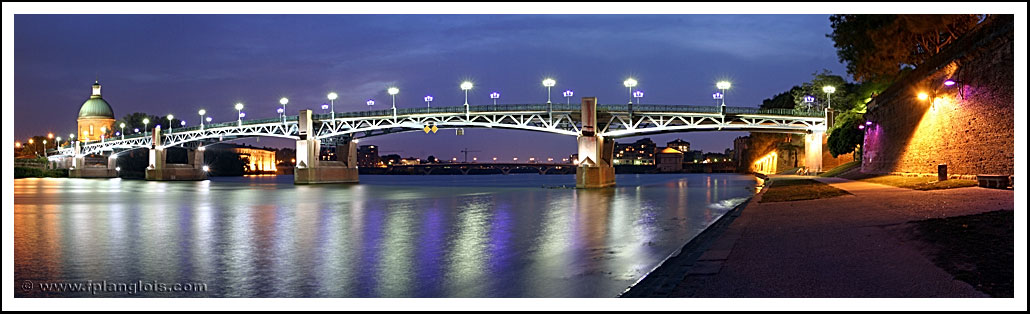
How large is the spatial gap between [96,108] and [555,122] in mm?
160902

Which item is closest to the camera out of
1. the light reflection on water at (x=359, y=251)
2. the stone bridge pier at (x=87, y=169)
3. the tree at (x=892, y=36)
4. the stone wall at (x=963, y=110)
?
the light reflection on water at (x=359, y=251)

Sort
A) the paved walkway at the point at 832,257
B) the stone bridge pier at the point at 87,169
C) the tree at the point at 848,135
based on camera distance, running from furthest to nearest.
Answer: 1. the stone bridge pier at the point at 87,169
2. the tree at the point at 848,135
3. the paved walkway at the point at 832,257

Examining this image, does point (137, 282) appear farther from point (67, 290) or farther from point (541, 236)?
point (541, 236)

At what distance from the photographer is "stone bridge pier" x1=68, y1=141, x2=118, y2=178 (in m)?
154

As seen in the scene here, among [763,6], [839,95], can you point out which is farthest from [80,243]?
[839,95]

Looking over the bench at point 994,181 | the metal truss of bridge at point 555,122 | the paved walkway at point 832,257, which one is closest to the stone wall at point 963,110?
the bench at point 994,181

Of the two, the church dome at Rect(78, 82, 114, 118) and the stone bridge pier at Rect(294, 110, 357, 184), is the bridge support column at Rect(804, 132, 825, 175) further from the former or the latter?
the church dome at Rect(78, 82, 114, 118)

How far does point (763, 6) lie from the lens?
45.4 ft

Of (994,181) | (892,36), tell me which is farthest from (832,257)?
(892,36)

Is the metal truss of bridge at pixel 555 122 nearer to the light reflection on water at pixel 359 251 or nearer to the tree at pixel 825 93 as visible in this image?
the tree at pixel 825 93

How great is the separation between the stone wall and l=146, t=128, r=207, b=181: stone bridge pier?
127956 millimetres

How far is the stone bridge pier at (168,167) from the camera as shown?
13550cm

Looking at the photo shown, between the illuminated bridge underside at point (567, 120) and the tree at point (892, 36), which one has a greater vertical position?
the tree at point (892, 36)

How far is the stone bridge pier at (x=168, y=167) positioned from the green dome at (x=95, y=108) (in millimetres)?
66819
